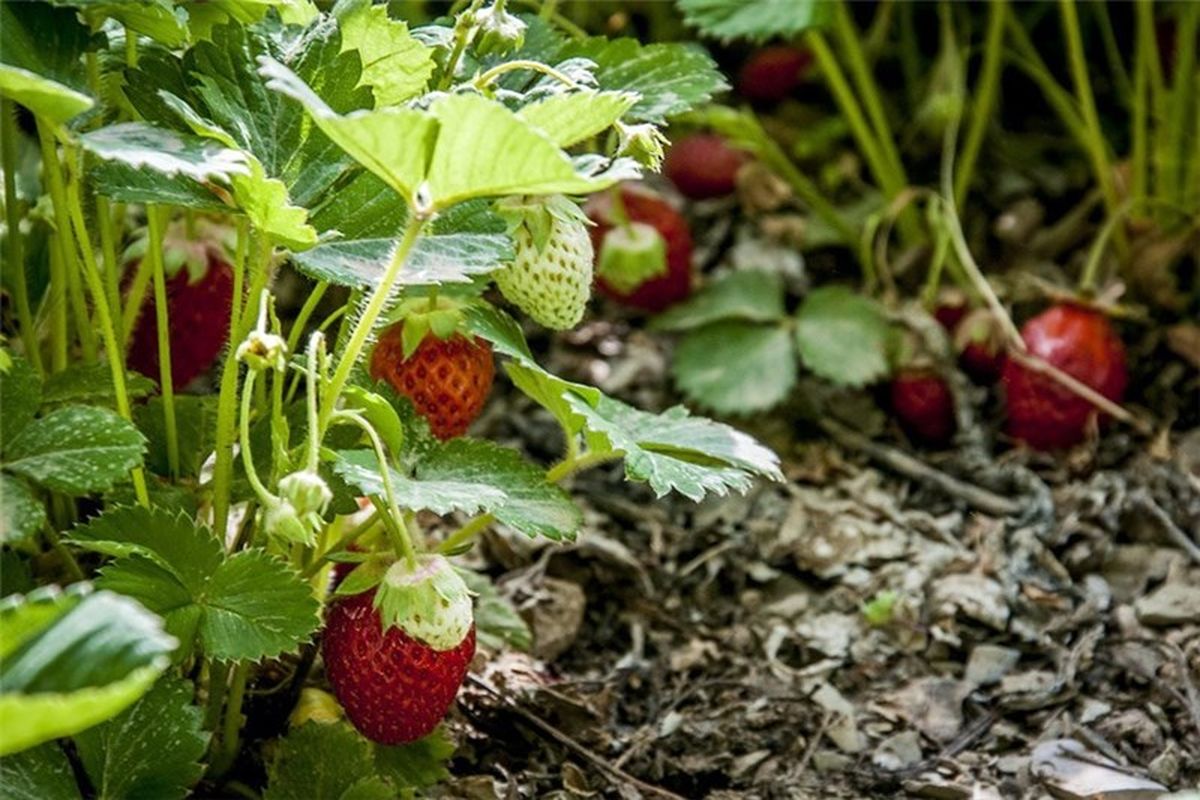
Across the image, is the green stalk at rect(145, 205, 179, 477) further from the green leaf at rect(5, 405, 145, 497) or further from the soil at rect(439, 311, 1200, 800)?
the soil at rect(439, 311, 1200, 800)

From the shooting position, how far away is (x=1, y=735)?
2.12ft

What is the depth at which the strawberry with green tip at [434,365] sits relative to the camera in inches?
46.6

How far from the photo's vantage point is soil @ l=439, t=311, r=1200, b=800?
4.34 feet

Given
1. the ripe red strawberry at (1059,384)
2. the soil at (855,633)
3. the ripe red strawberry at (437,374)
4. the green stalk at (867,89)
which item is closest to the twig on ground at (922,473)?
the soil at (855,633)

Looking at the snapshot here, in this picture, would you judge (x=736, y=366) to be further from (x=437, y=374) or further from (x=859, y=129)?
(x=437, y=374)

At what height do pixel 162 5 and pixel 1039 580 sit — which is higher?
pixel 162 5

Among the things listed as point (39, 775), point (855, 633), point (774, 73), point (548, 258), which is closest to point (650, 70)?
point (548, 258)

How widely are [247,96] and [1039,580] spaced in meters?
0.97

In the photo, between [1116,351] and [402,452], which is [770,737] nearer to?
[402,452]

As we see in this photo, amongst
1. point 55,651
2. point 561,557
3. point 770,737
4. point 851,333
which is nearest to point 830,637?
point 770,737

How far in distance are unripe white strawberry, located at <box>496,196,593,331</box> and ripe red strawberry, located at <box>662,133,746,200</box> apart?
1066mm

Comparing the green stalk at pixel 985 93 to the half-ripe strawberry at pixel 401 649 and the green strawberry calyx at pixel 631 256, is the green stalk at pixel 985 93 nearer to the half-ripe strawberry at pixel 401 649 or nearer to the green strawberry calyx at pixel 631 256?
the green strawberry calyx at pixel 631 256

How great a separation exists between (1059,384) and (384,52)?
40.3 inches

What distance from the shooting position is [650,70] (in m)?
1.29
